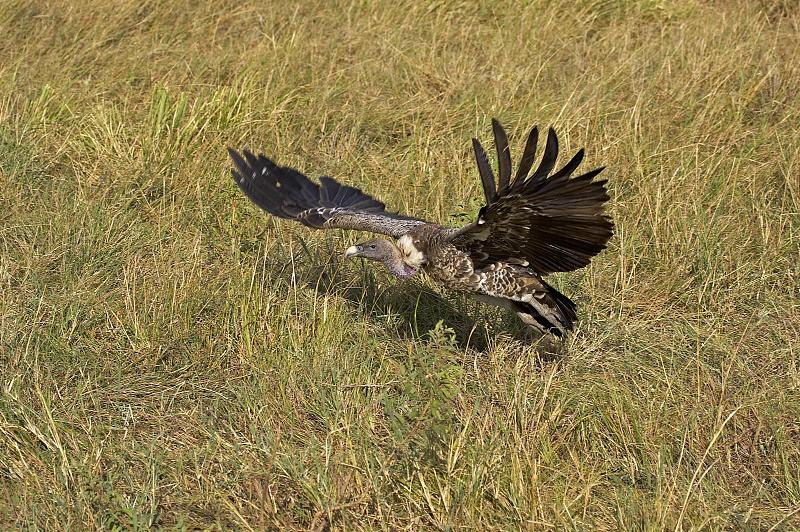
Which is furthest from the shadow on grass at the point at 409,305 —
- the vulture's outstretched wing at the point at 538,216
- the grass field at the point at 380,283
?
the vulture's outstretched wing at the point at 538,216

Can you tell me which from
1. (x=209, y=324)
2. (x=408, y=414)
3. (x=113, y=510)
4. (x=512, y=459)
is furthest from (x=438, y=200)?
(x=113, y=510)

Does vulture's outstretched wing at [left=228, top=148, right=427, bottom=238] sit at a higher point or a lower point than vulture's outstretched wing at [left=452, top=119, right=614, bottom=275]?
lower

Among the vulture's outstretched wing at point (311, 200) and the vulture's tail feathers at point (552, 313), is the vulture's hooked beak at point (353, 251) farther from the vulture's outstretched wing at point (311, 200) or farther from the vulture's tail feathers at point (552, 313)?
the vulture's tail feathers at point (552, 313)

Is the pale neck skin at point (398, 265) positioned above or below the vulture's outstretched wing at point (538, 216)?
below

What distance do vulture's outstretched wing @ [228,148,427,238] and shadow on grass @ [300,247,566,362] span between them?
1.00 feet

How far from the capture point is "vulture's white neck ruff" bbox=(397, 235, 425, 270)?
5.38 meters

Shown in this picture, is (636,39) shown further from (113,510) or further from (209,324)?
(113,510)

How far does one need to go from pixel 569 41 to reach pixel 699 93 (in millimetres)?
1262

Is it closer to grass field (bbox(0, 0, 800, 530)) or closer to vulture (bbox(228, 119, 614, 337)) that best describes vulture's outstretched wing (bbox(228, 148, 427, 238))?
vulture (bbox(228, 119, 614, 337))

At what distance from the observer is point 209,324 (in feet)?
17.6

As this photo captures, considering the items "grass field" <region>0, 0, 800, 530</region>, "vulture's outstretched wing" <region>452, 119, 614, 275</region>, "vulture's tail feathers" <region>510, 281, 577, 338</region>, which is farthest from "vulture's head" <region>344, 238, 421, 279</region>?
"vulture's tail feathers" <region>510, 281, 577, 338</region>

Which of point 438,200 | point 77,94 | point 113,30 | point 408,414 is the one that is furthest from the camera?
point 113,30

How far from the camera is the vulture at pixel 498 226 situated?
171 inches

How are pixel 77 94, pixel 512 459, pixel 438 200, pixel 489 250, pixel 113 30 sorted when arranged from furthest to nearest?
pixel 113 30 < pixel 77 94 < pixel 438 200 < pixel 489 250 < pixel 512 459
